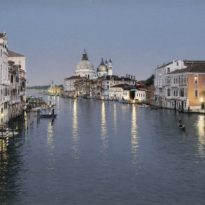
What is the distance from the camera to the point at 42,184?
690 inches

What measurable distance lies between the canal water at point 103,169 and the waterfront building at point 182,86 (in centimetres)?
2355

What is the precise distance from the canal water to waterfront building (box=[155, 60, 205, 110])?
23548 mm

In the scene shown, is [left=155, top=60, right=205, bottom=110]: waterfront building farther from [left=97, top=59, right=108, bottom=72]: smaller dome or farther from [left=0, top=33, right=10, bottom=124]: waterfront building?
[left=97, top=59, right=108, bottom=72]: smaller dome

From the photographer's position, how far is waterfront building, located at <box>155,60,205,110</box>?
5609 cm

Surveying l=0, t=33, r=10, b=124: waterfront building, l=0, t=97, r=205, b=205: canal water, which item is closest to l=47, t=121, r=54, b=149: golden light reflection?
l=0, t=97, r=205, b=205: canal water

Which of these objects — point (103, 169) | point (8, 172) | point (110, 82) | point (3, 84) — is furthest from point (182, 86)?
point (110, 82)

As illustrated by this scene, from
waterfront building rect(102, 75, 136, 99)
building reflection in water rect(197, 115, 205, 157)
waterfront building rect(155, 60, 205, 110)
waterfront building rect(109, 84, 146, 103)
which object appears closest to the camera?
building reflection in water rect(197, 115, 205, 157)

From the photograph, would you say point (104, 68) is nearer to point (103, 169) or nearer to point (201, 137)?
point (201, 137)

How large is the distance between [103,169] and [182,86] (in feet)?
131

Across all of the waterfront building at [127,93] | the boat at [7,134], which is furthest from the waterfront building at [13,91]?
the waterfront building at [127,93]

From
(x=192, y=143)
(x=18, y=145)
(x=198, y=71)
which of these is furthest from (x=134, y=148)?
(x=198, y=71)

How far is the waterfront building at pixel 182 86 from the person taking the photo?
56.1m

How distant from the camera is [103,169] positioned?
66.0 ft

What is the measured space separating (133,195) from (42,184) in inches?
132
